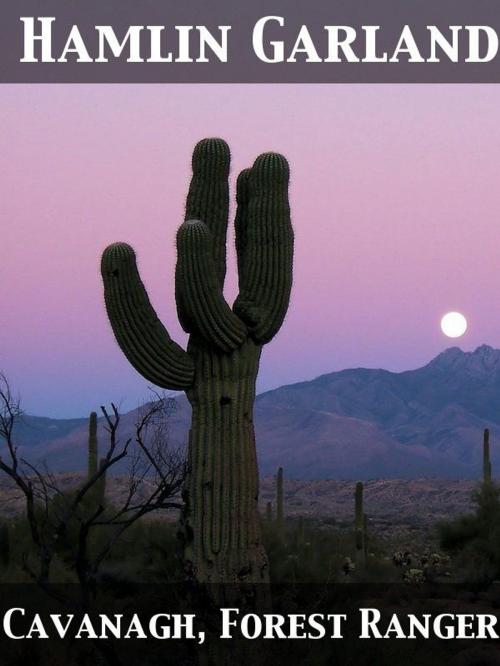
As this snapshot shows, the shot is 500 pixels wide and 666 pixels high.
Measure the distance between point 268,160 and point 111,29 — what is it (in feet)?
11.2

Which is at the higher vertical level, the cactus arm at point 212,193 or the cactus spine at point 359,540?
the cactus arm at point 212,193

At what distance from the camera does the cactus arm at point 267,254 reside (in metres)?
12.2

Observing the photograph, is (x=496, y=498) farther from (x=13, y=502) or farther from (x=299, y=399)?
(x=299, y=399)

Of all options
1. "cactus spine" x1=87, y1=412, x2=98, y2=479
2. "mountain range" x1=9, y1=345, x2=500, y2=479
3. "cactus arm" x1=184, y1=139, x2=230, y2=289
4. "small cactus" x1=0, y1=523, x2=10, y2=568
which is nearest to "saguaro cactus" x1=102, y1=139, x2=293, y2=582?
"cactus arm" x1=184, y1=139, x2=230, y2=289

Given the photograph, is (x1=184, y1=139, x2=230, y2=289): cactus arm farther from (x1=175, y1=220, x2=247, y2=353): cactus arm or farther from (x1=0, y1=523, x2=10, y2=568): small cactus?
(x1=0, y1=523, x2=10, y2=568): small cactus

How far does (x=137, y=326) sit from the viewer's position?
38.0 ft

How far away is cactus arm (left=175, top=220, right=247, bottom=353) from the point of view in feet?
37.3

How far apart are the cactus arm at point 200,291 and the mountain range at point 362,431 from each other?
9329 centimetres

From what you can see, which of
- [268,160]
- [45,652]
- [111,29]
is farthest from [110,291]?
[111,29]

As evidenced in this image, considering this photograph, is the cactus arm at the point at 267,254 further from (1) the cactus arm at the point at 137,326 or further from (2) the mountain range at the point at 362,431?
(2) the mountain range at the point at 362,431

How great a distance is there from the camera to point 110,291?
11.6m

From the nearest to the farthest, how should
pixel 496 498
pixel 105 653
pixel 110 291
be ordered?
pixel 105 653
pixel 110 291
pixel 496 498

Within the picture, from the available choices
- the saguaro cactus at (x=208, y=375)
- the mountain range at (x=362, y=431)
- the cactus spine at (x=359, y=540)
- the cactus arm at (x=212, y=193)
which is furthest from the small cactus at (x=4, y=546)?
the mountain range at (x=362, y=431)

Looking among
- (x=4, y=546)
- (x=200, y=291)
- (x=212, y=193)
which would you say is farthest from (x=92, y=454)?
(x=200, y=291)
